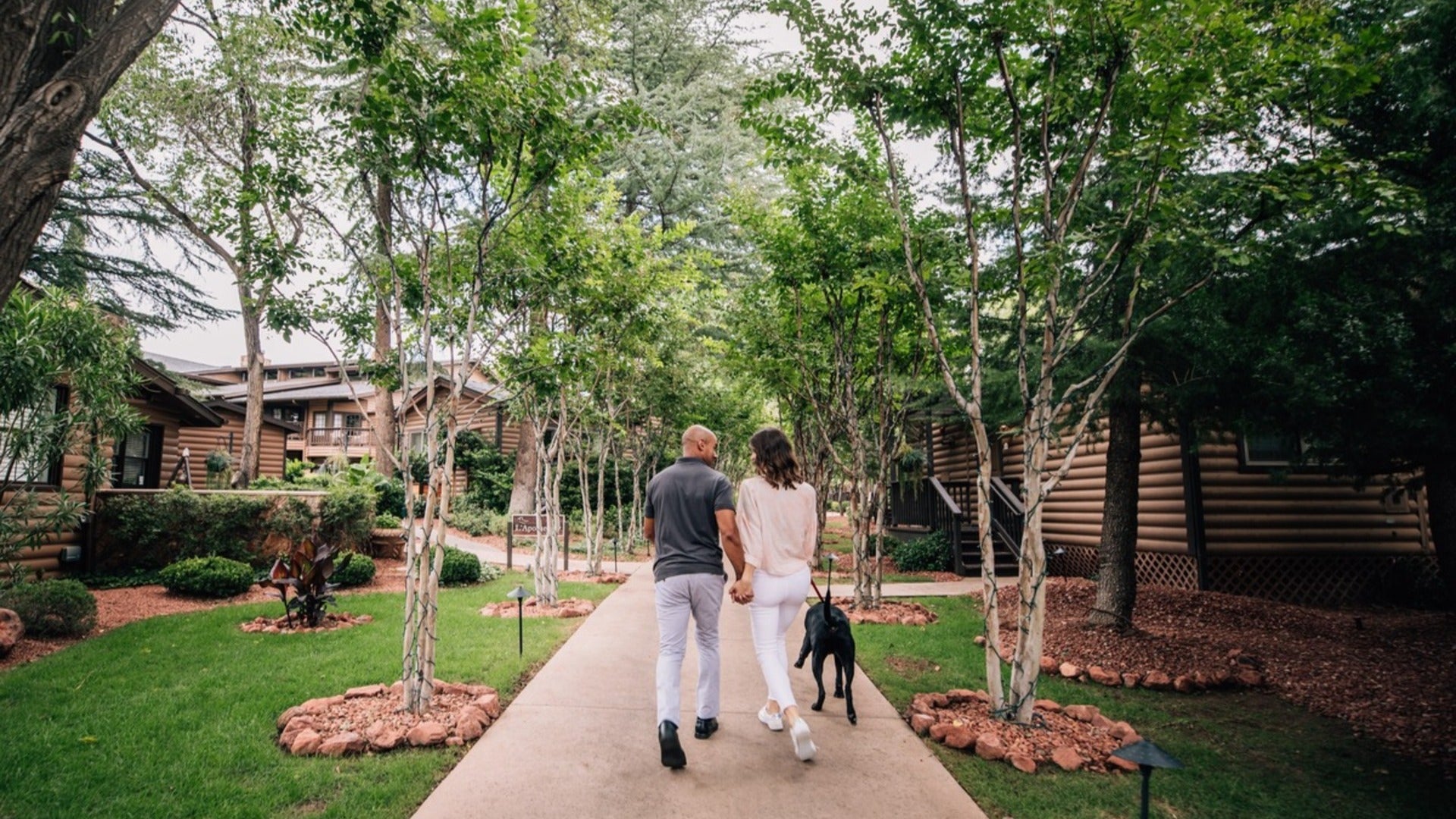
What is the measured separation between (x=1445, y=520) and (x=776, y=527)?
7.34 meters

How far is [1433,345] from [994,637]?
3936mm

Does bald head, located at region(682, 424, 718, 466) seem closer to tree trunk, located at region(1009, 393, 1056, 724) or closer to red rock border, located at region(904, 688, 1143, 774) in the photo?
tree trunk, located at region(1009, 393, 1056, 724)

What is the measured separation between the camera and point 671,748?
3721 mm

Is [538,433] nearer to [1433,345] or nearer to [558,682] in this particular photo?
[558,682]

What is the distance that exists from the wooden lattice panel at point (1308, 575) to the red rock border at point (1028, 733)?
21.8 ft

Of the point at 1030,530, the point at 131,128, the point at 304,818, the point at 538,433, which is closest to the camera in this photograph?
the point at 304,818

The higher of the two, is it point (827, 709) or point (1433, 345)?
point (1433, 345)

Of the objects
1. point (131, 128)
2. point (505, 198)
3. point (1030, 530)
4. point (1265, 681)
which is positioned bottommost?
point (1265, 681)

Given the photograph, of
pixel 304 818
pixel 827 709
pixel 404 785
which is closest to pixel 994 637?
pixel 827 709

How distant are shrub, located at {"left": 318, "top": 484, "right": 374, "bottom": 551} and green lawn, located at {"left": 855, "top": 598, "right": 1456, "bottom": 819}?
1072 centimetres

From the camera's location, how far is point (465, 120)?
4.69 m

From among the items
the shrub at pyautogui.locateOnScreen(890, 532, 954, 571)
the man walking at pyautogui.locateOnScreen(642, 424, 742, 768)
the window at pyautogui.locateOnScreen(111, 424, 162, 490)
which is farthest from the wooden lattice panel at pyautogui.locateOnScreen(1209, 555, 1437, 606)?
the window at pyautogui.locateOnScreen(111, 424, 162, 490)

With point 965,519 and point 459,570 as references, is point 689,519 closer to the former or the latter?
point 459,570

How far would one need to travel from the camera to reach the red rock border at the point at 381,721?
400 cm
